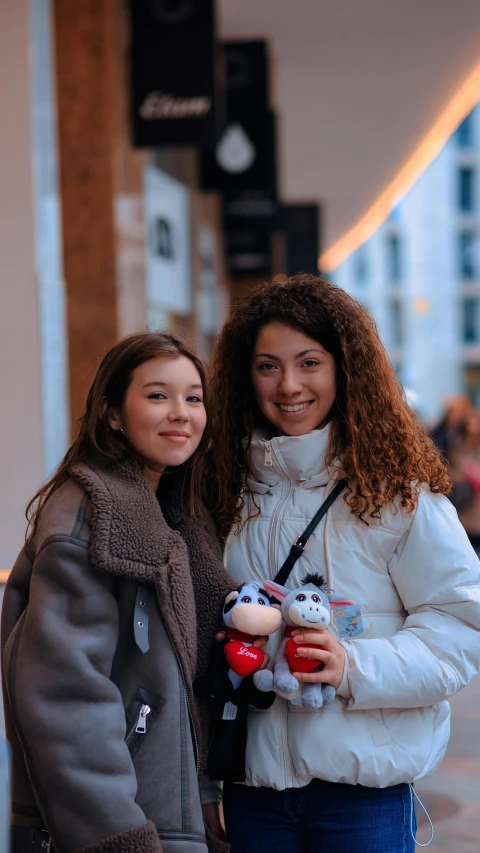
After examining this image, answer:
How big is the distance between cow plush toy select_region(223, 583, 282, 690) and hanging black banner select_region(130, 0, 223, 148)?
176 inches

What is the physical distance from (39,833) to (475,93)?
11784mm

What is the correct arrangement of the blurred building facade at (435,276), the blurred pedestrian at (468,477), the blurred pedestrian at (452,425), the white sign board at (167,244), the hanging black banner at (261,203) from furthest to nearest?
the blurred building facade at (435,276) → the blurred pedestrian at (452,425) → the blurred pedestrian at (468,477) → the hanging black banner at (261,203) → the white sign board at (167,244)

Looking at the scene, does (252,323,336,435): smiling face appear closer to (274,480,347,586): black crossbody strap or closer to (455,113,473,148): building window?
(274,480,347,586): black crossbody strap

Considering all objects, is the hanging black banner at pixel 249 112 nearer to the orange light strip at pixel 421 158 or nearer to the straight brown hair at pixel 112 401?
the orange light strip at pixel 421 158

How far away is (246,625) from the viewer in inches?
75.3

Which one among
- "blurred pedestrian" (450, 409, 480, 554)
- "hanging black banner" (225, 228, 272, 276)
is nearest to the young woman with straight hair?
"blurred pedestrian" (450, 409, 480, 554)

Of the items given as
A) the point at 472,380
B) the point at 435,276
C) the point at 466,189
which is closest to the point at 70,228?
the point at 472,380

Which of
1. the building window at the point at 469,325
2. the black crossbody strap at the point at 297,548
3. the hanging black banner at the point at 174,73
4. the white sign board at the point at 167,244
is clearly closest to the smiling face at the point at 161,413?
the black crossbody strap at the point at 297,548

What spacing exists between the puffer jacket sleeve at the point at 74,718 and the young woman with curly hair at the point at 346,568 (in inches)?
15.5

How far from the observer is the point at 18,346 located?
12.0 ft

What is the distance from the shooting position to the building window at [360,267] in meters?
69.2

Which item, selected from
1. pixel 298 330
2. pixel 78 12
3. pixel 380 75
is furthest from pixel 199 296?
pixel 298 330

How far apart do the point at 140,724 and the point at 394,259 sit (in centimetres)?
6836

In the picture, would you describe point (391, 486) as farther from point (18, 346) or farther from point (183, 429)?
point (18, 346)
